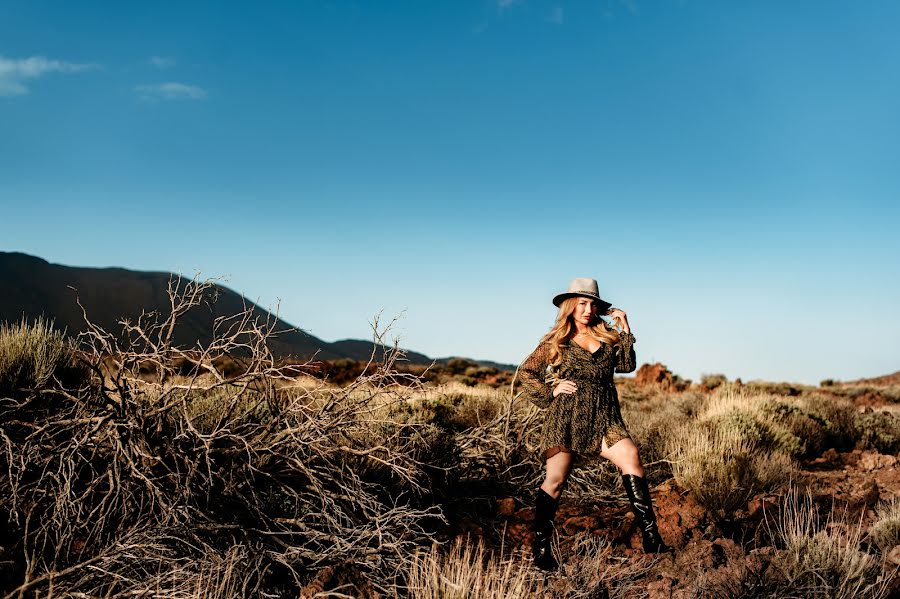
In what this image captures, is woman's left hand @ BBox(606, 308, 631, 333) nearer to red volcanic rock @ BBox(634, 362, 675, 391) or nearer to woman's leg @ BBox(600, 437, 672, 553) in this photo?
woman's leg @ BBox(600, 437, 672, 553)

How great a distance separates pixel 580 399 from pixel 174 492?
9.48 feet

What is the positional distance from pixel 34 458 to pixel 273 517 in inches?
62.1

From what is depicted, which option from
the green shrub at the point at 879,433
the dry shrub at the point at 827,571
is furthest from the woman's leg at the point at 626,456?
the green shrub at the point at 879,433

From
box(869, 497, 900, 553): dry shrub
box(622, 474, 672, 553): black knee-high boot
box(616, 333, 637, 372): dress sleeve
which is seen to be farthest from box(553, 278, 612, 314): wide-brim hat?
box(869, 497, 900, 553): dry shrub

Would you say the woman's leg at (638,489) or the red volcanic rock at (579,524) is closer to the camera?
the woman's leg at (638,489)

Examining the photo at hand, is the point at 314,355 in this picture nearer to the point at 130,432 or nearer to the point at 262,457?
the point at 262,457

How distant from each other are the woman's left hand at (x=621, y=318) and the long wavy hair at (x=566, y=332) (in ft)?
0.24

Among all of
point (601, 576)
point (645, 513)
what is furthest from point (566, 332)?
point (601, 576)

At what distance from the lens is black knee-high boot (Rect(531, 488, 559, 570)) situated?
15.9ft

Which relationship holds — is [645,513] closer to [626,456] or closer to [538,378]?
[626,456]

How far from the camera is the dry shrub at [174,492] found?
4.07 meters

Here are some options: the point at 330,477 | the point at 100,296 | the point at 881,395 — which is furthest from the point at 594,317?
the point at 100,296

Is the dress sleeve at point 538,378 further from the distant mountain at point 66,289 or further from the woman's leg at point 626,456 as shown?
the distant mountain at point 66,289

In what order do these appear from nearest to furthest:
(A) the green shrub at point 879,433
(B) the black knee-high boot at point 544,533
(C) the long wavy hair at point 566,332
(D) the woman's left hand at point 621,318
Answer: (B) the black knee-high boot at point 544,533 → (C) the long wavy hair at point 566,332 → (D) the woman's left hand at point 621,318 → (A) the green shrub at point 879,433
